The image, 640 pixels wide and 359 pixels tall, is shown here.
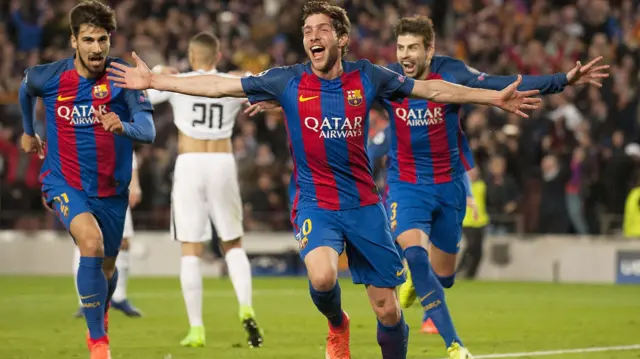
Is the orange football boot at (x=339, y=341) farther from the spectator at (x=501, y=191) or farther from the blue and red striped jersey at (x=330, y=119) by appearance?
the spectator at (x=501, y=191)

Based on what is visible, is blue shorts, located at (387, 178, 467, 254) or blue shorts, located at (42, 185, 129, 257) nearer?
blue shorts, located at (42, 185, 129, 257)

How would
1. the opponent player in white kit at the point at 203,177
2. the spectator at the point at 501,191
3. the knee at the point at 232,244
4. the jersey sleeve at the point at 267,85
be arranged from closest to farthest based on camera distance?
1. the jersey sleeve at the point at 267,85
2. the opponent player in white kit at the point at 203,177
3. the knee at the point at 232,244
4. the spectator at the point at 501,191

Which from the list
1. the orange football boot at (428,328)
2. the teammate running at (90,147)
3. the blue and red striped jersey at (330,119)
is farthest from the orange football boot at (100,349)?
the orange football boot at (428,328)

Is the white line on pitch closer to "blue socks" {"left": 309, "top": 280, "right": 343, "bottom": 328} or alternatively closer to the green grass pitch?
the green grass pitch

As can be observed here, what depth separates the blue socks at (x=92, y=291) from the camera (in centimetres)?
885

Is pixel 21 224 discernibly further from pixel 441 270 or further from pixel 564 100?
pixel 441 270

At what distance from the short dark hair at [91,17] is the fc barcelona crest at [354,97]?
200 centimetres

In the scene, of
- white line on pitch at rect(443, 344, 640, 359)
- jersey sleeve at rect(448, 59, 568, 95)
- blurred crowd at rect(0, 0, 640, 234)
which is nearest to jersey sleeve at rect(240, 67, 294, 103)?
jersey sleeve at rect(448, 59, 568, 95)

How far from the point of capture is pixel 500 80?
9.45 metres

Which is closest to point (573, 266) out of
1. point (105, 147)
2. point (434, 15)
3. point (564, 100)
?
point (564, 100)

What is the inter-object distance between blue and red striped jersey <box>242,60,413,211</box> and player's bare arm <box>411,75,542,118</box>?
0.12 metres

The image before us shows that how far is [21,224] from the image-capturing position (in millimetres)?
22969

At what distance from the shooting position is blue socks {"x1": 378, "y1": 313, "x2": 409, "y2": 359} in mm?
8125

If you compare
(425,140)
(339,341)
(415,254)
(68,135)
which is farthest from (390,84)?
(425,140)
